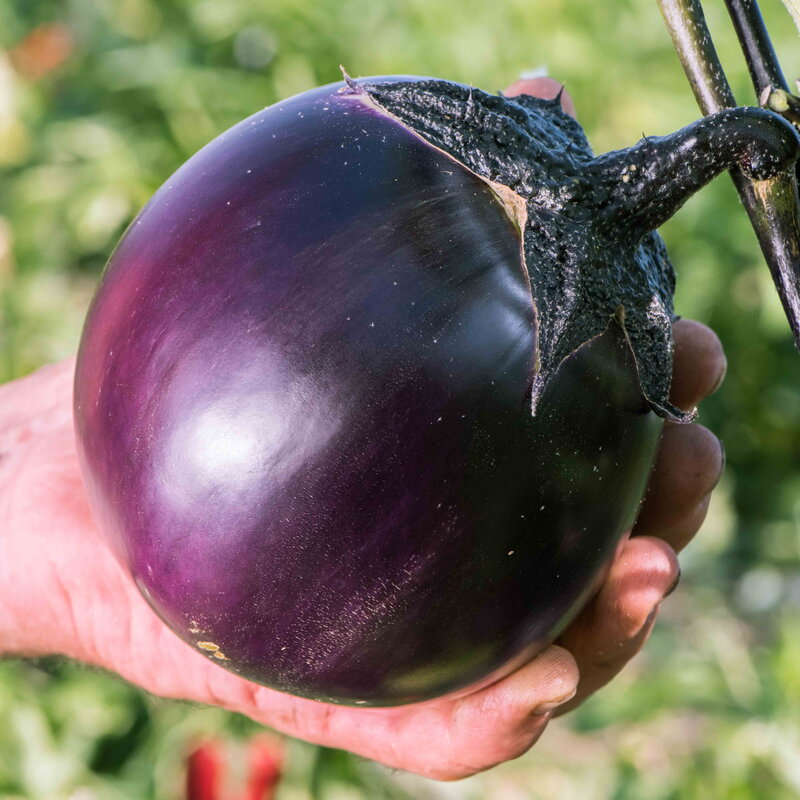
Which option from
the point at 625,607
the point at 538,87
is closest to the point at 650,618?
the point at 625,607

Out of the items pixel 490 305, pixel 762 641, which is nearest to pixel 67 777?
pixel 490 305

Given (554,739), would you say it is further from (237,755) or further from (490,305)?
(490,305)

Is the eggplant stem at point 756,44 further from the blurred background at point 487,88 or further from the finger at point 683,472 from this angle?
the blurred background at point 487,88

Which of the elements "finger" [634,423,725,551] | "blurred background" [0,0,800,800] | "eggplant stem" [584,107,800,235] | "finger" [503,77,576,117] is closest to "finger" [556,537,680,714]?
"finger" [634,423,725,551]

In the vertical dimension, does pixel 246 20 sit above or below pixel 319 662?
above

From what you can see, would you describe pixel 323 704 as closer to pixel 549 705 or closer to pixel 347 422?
pixel 549 705

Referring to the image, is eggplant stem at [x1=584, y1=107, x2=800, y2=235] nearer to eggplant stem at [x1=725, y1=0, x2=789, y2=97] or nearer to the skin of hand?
eggplant stem at [x1=725, y1=0, x2=789, y2=97]
